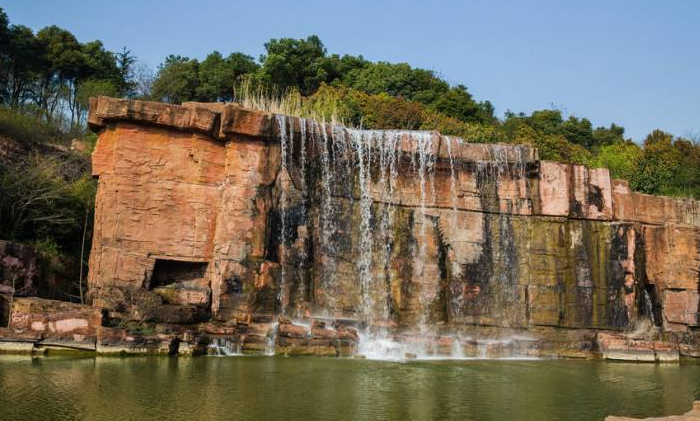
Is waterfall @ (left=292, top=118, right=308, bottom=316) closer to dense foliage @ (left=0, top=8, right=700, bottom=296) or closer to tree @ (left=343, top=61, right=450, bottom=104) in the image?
dense foliage @ (left=0, top=8, right=700, bottom=296)

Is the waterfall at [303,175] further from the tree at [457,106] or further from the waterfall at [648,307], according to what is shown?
the tree at [457,106]

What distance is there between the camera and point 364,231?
19281mm

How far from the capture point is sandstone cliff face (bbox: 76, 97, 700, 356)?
17203 millimetres

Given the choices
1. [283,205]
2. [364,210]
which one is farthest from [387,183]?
[283,205]

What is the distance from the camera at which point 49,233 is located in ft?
64.1

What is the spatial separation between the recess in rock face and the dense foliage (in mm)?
6583

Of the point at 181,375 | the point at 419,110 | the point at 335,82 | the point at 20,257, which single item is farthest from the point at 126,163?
the point at 335,82

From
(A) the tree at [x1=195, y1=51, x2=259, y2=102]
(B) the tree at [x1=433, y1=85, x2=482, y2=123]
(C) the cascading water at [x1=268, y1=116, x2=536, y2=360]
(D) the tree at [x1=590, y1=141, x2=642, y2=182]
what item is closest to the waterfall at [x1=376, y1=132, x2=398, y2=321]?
(C) the cascading water at [x1=268, y1=116, x2=536, y2=360]

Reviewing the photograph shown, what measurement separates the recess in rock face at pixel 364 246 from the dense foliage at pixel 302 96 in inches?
259

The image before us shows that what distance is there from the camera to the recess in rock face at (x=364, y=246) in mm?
16781

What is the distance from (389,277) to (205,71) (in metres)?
26.4

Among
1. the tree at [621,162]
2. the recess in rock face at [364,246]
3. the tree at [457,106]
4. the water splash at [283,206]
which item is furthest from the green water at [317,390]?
the tree at [457,106]

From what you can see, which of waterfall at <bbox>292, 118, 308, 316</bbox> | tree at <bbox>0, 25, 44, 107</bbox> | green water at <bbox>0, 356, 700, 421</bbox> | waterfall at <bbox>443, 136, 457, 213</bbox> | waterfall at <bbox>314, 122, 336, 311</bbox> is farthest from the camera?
tree at <bbox>0, 25, 44, 107</bbox>

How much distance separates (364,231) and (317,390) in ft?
28.7
